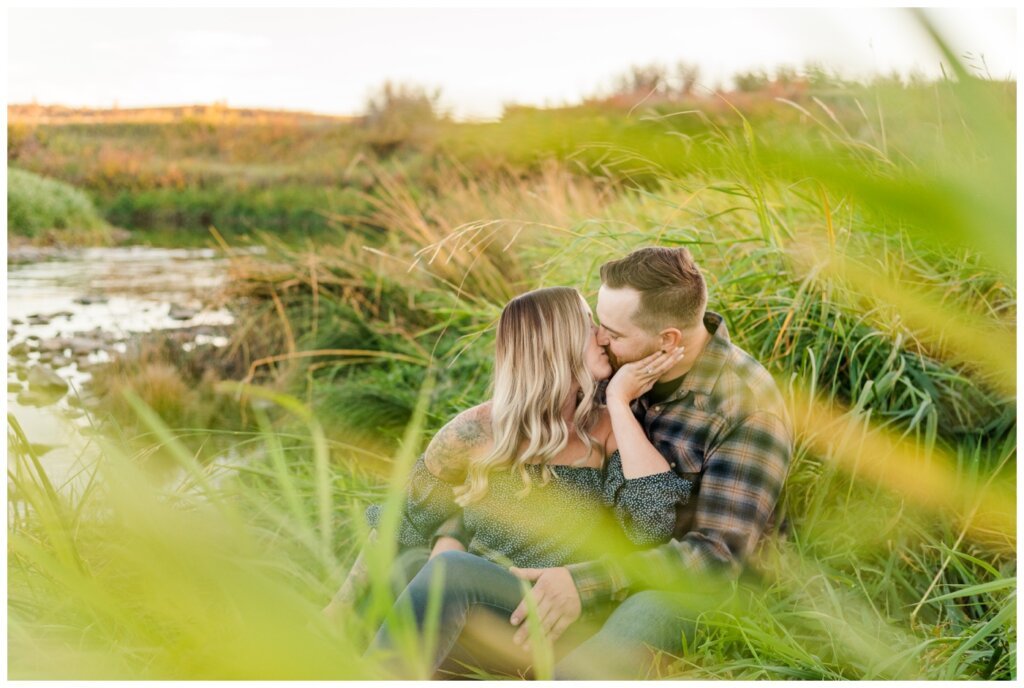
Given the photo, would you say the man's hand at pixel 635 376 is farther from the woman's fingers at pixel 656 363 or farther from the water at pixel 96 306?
the water at pixel 96 306

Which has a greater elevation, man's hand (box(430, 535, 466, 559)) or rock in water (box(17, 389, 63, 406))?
man's hand (box(430, 535, 466, 559))

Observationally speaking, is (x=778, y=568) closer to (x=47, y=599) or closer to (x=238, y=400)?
(x=47, y=599)

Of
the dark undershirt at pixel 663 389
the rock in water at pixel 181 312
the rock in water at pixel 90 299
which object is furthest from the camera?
the rock in water at pixel 90 299

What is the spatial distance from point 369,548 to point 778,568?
7.90ft

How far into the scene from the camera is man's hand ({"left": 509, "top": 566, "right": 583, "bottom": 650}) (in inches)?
78.6

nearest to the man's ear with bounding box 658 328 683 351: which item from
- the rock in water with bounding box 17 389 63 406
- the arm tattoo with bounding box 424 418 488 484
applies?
the arm tattoo with bounding box 424 418 488 484

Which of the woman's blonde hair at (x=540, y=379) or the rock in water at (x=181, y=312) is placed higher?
the woman's blonde hair at (x=540, y=379)

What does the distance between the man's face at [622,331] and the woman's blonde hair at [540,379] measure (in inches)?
1.8

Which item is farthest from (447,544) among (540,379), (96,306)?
(96,306)

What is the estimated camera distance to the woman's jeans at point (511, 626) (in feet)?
6.22

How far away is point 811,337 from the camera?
2.82m

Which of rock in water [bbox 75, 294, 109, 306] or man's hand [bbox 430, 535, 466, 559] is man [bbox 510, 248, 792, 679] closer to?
man's hand [bbox 430, 535, 466, 559]

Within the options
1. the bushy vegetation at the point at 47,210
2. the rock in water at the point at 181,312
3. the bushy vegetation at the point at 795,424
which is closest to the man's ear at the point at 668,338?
the bushy vegetation at the point at 795,424

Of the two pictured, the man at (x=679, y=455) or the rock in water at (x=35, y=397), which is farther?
the rock in water at (x=35, y=397)
